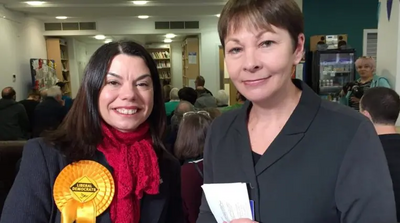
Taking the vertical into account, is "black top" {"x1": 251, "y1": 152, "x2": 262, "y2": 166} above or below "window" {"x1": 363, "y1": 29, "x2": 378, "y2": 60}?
below

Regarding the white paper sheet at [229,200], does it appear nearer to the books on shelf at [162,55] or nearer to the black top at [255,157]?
the black top at [255,157]

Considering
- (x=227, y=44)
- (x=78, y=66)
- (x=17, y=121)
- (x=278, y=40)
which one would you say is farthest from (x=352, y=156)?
(x=78, y=66)

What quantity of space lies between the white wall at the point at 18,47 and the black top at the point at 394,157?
6.97 metres

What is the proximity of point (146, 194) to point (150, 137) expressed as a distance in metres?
0.24

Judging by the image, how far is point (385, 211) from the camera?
0.88 m

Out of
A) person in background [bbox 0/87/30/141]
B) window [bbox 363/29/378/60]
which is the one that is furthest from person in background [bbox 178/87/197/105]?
window [bbox 363/29/378/60]

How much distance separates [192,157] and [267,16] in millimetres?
1433

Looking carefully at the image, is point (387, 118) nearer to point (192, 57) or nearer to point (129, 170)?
point (129, 170)

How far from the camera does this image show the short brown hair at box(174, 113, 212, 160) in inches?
88.9

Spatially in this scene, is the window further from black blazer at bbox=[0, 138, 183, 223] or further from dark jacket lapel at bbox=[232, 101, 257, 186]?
black blazer at bbox=[0, 138, 183, 223]

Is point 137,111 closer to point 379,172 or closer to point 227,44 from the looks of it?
point 227,44

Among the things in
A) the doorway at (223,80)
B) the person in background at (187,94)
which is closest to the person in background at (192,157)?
the person in background at (187,94)

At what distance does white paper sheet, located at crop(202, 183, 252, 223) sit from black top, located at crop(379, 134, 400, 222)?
1219 mm

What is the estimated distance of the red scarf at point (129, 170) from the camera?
4.06 ft
